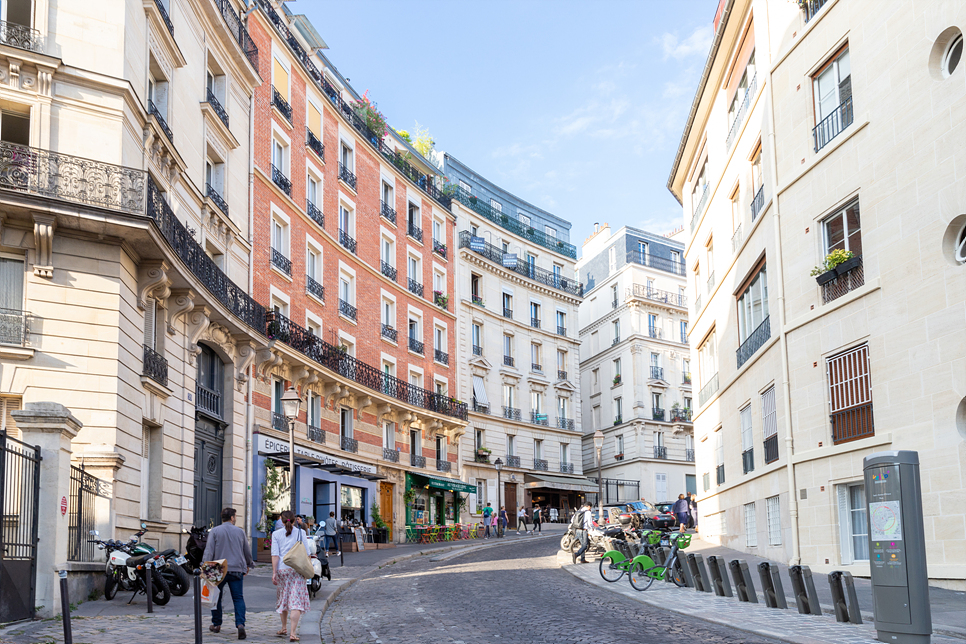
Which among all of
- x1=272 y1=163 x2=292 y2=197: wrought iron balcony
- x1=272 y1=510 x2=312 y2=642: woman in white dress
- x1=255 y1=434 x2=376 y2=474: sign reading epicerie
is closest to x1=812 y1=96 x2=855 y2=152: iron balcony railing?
x1=272 y1=510 x2=312 y2=642: woman in white dress

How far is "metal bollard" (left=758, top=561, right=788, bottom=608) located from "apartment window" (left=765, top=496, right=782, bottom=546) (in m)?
7.99

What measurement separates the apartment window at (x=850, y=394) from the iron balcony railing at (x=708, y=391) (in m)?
10.6

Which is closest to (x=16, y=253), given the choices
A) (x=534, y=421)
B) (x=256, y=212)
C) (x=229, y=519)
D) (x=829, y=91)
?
(x=229, y=519)

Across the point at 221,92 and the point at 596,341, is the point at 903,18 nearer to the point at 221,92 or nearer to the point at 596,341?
the point at 221,92

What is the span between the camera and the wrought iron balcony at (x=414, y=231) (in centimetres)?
4200

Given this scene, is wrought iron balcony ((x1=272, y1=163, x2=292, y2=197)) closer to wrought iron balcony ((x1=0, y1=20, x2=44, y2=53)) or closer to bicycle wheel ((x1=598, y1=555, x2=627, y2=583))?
wrought iron balcony ((x1=0, y1=20, x2=44, y2=53))

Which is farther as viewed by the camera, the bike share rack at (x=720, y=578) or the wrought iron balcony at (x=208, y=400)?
the wrought iron balcony at (x=208, y=400)

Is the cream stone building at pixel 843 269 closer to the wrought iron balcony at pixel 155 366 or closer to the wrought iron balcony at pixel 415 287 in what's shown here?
the wrought iron balcony at pixel 155 366

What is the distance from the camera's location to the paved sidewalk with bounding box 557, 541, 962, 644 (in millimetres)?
10375

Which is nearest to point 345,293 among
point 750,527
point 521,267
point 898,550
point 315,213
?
point 315,213

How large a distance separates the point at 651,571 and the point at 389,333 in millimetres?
23644

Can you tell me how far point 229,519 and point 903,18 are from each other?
14161 mm

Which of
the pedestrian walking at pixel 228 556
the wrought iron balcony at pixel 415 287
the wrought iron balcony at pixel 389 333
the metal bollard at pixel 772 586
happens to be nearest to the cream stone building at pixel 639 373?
the wrought iron balcony at pixel 415 287

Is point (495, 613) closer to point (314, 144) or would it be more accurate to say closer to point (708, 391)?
point (708, 391)
